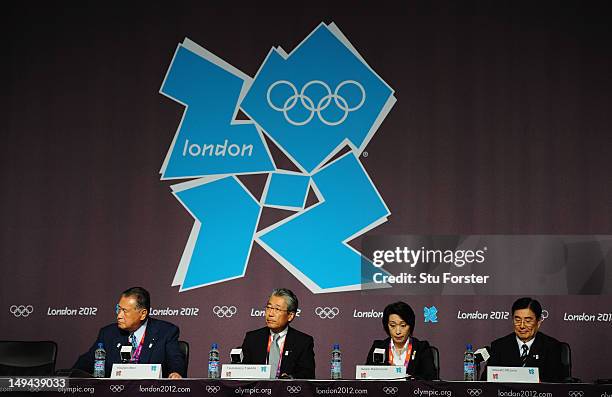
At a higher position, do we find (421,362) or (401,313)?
(401,313)

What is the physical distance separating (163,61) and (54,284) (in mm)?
1844

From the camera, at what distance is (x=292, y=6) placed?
6.92m

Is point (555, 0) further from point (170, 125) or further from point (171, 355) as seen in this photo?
point (171, 355)

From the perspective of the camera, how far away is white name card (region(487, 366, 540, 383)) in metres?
4.61

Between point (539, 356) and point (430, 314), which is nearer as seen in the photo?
point (539, 356)

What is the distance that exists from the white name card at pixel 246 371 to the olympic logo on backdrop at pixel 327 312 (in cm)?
199

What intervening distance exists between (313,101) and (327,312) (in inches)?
61.1

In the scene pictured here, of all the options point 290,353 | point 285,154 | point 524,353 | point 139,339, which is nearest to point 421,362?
point 524,353

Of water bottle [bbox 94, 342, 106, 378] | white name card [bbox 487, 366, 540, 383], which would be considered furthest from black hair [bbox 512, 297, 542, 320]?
water bottle [bbox 94, 342, 106, 378]

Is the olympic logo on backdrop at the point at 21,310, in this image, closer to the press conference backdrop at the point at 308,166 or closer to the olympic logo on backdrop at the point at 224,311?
the press conference backdrop at the point at 308,166

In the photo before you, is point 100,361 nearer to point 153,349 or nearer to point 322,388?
point 153,349

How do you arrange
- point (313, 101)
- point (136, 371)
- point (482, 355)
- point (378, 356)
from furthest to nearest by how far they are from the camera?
1. point (313, 101)
2. point (482, 355)
3. point (378, 356)
4. point (136, 371)

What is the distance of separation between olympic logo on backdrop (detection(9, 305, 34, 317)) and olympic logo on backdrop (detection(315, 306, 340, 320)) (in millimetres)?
2106

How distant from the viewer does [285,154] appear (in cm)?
680
